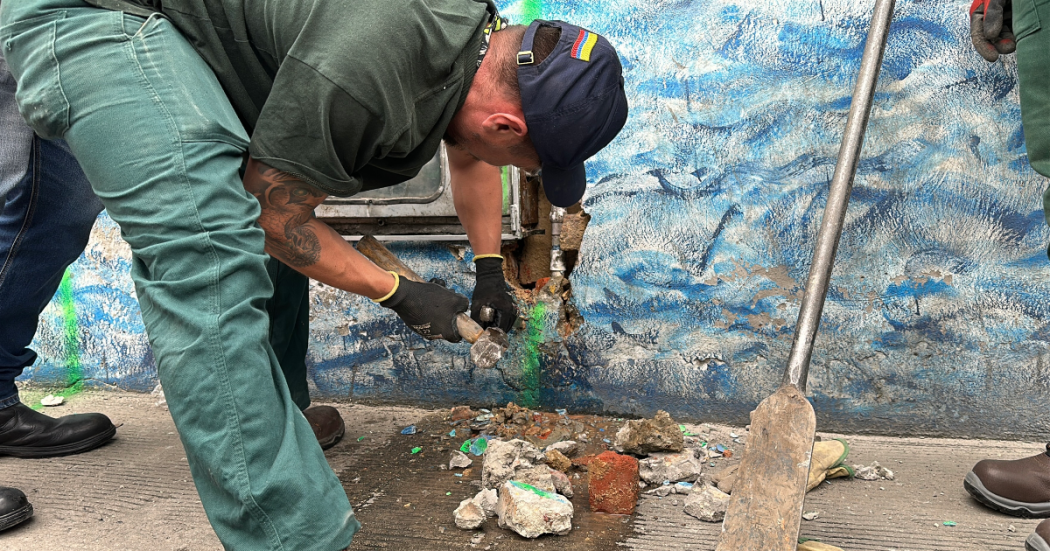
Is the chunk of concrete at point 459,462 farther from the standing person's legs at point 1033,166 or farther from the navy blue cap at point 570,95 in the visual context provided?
the standing person's legs at point 1033,166

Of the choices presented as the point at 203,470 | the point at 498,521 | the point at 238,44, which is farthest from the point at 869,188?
the point at 203,470

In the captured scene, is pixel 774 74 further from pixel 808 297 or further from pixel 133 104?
pixel 133 104

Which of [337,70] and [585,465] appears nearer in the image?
[337,70]

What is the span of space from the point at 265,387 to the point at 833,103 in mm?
1740

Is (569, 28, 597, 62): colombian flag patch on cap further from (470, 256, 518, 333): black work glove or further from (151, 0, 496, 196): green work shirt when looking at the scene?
(470, 256, 518, 333): black work glove

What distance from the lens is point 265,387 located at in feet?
3.67

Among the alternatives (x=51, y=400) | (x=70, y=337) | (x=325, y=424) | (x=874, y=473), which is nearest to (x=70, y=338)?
(x=70, y=337)

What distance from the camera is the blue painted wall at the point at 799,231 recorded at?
194 centimetres

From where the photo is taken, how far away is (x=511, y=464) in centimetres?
181

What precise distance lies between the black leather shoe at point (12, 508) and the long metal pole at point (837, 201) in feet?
6.27

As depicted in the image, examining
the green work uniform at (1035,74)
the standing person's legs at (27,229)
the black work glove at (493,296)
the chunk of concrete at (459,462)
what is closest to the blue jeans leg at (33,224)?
the standing person's legs at (27,229)

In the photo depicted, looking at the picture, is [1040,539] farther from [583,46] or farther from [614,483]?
Answer: [583,46]

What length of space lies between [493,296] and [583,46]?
79 centimetres

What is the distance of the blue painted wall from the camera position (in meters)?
1.94
